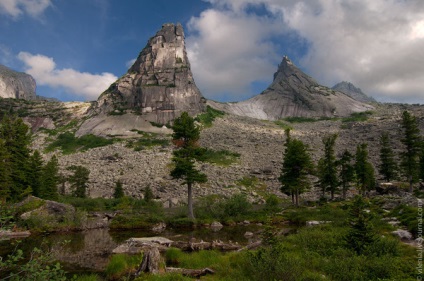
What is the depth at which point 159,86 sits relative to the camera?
487ft

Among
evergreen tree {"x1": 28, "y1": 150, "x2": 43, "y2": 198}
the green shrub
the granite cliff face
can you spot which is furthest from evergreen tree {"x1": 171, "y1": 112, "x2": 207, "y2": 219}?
the granite cliff face

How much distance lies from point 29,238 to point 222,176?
5275cm

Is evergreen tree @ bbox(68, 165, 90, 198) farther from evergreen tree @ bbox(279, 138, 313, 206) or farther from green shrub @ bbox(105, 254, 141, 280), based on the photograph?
green shrub @ bbox(105, 254, 141, 280)

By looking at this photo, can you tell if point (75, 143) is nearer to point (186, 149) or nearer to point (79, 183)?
point (79, 183)

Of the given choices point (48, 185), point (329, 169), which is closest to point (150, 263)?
point (48, 185)

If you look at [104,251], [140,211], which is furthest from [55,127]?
[104,251]

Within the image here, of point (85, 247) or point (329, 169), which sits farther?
point (329, 169)

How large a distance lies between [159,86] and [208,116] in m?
31.0

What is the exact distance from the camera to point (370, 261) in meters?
11.7

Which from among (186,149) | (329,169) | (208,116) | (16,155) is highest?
(208,116)

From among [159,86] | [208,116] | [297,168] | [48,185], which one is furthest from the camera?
[208,116]

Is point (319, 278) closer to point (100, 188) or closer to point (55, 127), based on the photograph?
point (100, 188)

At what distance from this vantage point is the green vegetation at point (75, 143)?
107000mm

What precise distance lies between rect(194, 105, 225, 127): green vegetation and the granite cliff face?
193 inches
